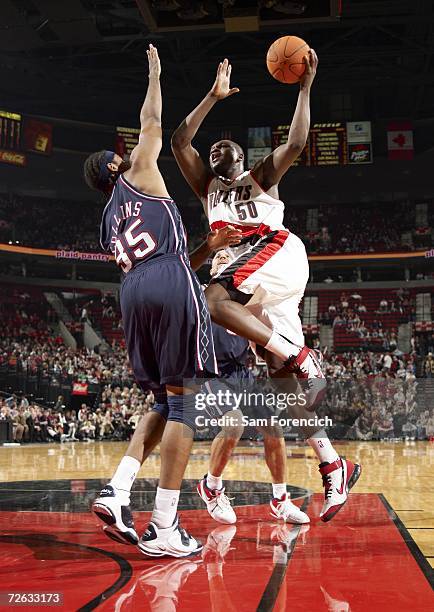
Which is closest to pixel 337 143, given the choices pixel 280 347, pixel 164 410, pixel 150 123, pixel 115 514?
pixel 280 347

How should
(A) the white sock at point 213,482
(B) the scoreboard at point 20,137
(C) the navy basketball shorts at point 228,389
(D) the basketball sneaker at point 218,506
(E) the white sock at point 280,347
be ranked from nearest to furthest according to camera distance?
(E) the white sock at point 280,347 < (D) the basketball sneaker at point 218,506 < (A) the white sock at point 213,482 < (C) the navy basketball shorts at point 228,389 < (B) the scoreboard at point 20,137

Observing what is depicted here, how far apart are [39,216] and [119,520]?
2992 cm

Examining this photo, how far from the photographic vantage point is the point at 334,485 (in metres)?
4.32

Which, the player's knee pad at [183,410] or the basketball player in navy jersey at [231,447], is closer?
the player's knee pad at [183,410]

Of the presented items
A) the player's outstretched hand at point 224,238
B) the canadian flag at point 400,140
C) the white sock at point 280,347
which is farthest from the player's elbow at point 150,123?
the canadian flag at point 400,140

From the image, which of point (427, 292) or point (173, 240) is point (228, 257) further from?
point (427, 292)

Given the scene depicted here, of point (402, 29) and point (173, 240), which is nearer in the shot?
point (173, 240)

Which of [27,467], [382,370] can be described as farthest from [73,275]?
[27,467]

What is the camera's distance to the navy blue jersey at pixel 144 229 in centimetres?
376

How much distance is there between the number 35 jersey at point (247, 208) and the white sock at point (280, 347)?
2.59 feet

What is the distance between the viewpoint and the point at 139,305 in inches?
143

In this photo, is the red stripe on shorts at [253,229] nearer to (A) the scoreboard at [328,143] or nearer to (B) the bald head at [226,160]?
(B) the bald head at [226,160]

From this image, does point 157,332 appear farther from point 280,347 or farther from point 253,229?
point 253,229

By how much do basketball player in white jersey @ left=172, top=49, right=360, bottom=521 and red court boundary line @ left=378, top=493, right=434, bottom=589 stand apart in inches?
15.7
